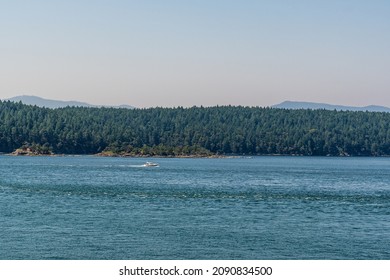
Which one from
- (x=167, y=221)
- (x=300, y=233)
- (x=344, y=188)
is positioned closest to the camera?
(x=300, y=233)

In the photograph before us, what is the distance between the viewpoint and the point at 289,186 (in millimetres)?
101062

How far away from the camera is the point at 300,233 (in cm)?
5419

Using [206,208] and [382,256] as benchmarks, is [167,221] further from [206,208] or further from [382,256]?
[382,256]

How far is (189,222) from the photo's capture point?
192 feet

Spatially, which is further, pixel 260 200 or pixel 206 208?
pixel 260 200

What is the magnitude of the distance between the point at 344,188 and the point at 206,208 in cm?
3672

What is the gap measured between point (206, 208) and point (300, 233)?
16092 millimetres

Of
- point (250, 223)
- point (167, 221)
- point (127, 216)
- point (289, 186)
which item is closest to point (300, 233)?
point (250, 223)

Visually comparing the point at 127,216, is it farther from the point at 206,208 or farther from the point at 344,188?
the point at 344,188

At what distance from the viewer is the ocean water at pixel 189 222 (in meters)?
46.0

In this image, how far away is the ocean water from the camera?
4603 centimetres
